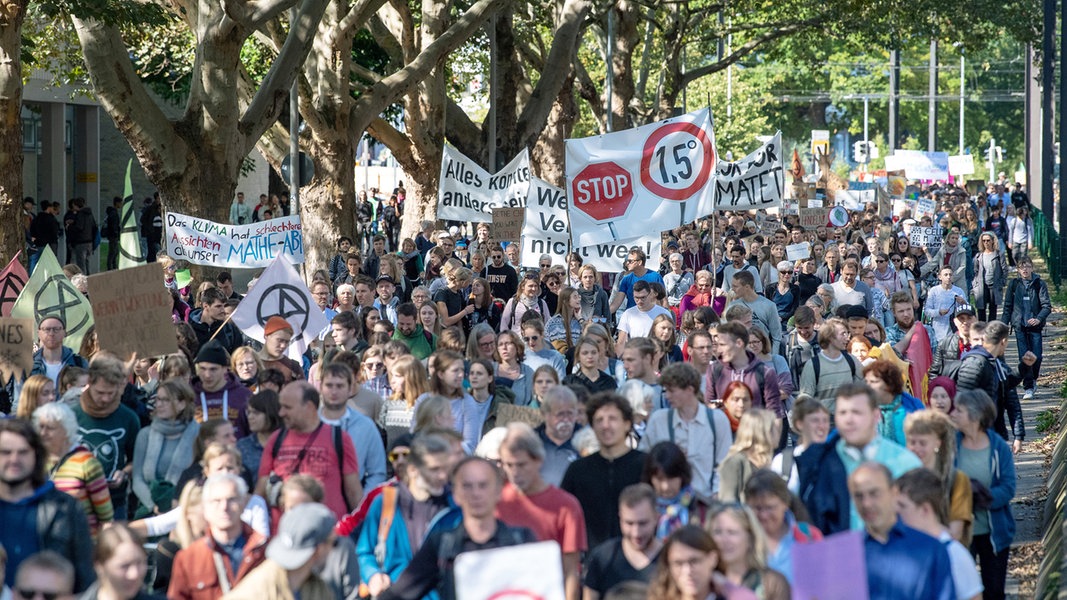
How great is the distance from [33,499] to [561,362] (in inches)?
213

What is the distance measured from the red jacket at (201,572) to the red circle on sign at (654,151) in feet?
31.1

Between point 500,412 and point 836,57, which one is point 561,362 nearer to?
point 500,412

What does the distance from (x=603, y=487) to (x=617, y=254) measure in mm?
10065

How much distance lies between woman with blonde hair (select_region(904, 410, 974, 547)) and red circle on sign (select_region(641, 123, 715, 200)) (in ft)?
25.4

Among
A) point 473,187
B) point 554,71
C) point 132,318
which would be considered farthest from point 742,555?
point 554,71

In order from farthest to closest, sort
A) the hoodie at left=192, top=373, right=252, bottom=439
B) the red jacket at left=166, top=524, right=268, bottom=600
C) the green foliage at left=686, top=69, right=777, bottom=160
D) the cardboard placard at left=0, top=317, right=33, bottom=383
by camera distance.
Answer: the green foliage at left=686, top=69, right=777, bottom=160
the cardboard placard at left=0, top=317, right=33, bottom=383
the hoodie at left=192, top=373, right=252, bottom=439
the red jacket at left=166, top=524, right=268, bottom=600

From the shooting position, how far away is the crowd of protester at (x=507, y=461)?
588 centimetres

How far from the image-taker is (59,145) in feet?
126

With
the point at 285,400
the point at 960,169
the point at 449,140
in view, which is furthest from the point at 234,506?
the point at 960,169

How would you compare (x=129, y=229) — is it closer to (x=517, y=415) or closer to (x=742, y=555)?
(x=517, y=415)

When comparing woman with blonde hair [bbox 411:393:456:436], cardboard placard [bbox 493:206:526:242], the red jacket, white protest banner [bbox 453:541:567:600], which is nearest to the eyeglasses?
the red jacket

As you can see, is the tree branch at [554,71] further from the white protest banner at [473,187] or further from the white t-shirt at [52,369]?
the white t-shirt at [52,369]

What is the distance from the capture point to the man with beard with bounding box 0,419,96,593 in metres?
6.30

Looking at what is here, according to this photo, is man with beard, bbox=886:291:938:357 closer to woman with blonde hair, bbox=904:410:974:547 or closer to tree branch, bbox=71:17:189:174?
woman with blonde hair, bbox=904:410:974:547
